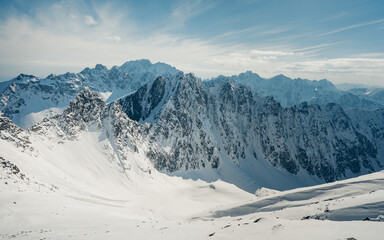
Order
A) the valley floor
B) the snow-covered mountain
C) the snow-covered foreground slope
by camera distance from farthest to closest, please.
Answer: the snow-covered mountain
the snow-covered foreground slope
the valley floor

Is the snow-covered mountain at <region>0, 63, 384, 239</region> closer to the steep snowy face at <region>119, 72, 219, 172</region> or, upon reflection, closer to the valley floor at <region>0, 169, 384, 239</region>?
the valley floor at <region>0, 169, 384, 239</region>

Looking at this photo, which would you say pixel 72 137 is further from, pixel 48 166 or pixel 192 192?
pixel 192 192

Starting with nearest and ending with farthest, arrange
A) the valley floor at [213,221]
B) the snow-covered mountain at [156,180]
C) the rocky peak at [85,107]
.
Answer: the valley floor at [213,221], the snow-covered mountain at [156,180], the rocky peak at [85,107]

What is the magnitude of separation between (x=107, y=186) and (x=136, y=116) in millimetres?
92025

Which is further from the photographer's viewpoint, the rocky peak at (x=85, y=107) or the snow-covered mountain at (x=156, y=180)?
the rocky peak at (x=85, y=107)

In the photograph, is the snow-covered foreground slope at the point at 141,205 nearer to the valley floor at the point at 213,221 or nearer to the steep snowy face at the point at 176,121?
the valley floor at the point at 213,221

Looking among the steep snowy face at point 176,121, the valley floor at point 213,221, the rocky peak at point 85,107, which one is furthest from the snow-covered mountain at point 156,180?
the steep snowy face at point 176,121

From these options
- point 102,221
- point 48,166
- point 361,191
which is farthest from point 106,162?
point 361,191

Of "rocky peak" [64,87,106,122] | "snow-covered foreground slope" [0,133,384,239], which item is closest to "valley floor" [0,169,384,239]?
"snow-covered foreground slope" [0,133,384,239]

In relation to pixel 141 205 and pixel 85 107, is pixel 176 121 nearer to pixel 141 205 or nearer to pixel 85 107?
pixel 85 107

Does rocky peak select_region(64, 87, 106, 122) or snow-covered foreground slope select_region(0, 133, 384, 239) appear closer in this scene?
snow-covered foreground slope select_region(0, 133, 384, 239)

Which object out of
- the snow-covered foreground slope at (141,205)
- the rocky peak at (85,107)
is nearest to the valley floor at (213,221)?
the snow-covered foreground slope at (141,205)

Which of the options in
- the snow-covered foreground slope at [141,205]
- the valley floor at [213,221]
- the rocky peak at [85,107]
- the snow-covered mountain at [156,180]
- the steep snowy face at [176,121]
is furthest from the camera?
the steep snowy face at [176,121]

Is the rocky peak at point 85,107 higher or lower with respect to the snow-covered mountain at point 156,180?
higher
